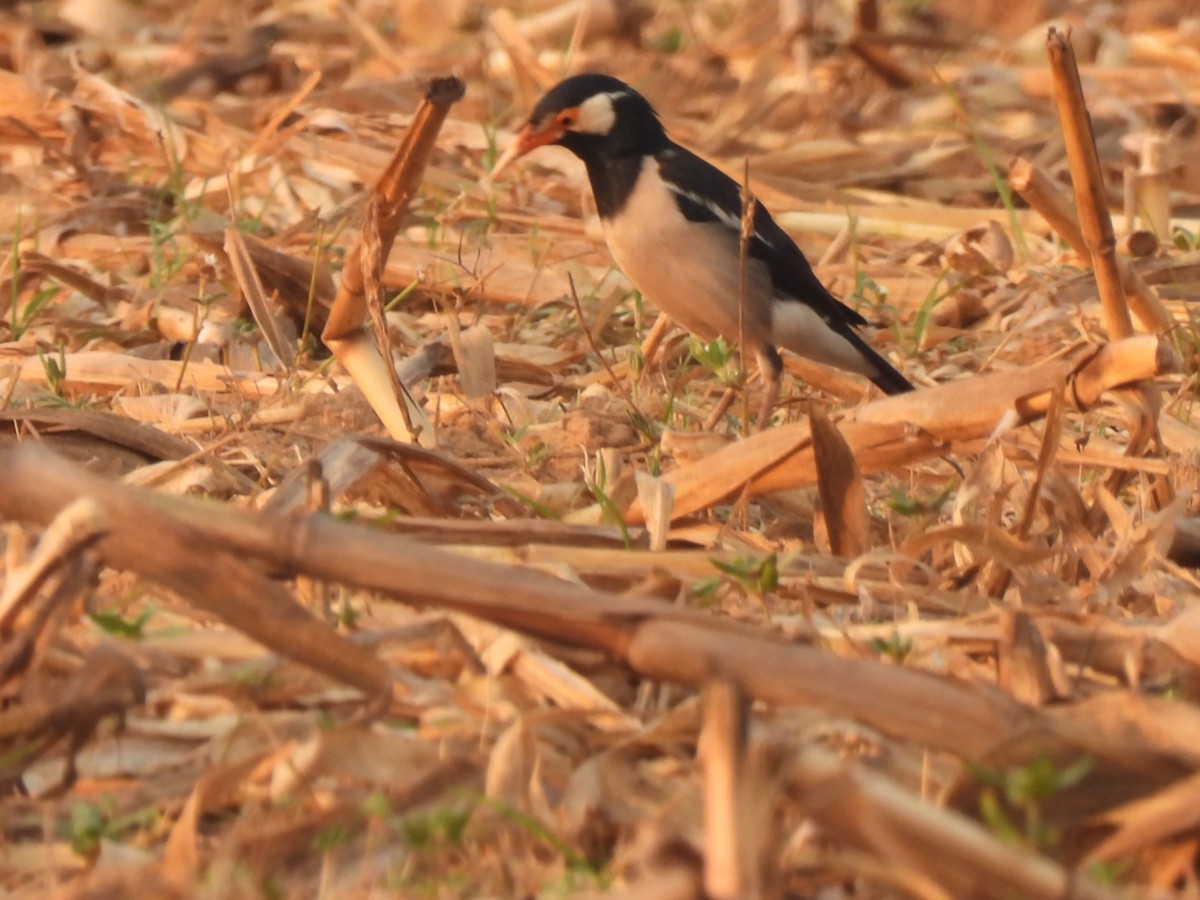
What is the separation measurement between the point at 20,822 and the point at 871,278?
4283 millimetres

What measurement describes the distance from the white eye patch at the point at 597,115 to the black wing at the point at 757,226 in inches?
7.0

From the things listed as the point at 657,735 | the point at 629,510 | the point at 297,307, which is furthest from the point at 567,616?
the point at 297,307

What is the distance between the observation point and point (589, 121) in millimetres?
5723

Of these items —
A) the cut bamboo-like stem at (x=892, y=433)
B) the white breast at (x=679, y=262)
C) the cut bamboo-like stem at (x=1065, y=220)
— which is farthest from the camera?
the white breast at (x=679, y=262)

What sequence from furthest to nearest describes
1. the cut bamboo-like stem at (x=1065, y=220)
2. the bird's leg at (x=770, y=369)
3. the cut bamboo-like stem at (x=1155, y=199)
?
1. the cut bamboo-like stem at (x=1155, y=199)
2. the bird's leg at (x=770, y=369)
3. the cut bamboo-like stem at (x=1065, y=220)

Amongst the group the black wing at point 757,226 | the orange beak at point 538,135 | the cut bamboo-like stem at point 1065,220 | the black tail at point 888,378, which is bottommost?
the black tail at point 888,378

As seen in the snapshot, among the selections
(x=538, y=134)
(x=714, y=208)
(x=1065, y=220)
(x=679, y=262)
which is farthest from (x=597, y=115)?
(x=1065, y=220)

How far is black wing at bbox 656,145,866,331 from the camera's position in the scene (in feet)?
18.6

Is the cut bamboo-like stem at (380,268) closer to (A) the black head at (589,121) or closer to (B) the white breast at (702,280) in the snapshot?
(B) the white breast at (702,280)

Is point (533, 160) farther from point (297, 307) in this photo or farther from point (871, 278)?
point (297, 307)

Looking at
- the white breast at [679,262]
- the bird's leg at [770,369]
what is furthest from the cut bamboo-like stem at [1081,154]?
the white breast at [679,262]

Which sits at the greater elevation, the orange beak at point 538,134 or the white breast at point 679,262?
the orange beak at point 538,134

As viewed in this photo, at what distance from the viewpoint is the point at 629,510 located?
3.03m

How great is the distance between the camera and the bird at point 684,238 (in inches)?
215
